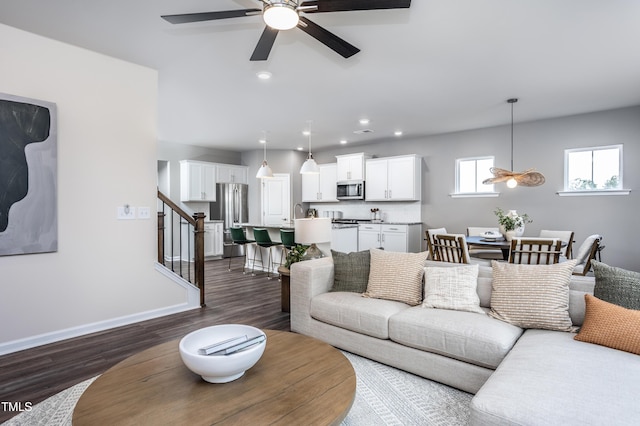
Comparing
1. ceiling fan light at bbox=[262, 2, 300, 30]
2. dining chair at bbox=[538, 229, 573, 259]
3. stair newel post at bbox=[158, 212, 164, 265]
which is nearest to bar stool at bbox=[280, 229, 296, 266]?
stair newel post at bbox=[158, 212, 164, 265]

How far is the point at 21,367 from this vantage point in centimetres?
257

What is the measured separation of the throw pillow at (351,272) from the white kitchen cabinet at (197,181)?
18.0ft

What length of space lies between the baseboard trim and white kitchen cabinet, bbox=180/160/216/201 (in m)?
4.13

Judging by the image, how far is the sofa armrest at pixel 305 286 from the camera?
3.05 meters

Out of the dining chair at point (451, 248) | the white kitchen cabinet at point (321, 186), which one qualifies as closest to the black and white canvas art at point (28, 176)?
the dining chair at point (451, 248)

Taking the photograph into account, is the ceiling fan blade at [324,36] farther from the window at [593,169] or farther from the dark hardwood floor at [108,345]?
the window at [593,169]

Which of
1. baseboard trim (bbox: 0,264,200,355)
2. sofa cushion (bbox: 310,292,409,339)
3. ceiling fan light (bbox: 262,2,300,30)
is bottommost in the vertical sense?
baseboard trim (bbox: 0,264,200,355)

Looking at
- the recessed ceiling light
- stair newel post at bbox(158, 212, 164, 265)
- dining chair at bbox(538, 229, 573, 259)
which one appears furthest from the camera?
dining chair at bbox(538, 229, 573, 259)

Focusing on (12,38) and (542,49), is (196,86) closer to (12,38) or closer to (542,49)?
(12,38)

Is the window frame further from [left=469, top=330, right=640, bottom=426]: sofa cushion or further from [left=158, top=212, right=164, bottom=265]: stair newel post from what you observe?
[left=158, top=212, right=164, bottom=265]: stair newel post

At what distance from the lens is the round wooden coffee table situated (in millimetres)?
1267

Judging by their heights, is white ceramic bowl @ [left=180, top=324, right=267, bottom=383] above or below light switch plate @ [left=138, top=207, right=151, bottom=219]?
below

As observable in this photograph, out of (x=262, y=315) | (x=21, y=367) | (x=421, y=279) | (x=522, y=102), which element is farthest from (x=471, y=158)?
(x=21, y=367)

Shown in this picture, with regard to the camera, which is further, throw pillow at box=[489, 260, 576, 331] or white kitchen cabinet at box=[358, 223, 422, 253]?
white kitchen cabinet at box=[358, 223, 422, 253]
